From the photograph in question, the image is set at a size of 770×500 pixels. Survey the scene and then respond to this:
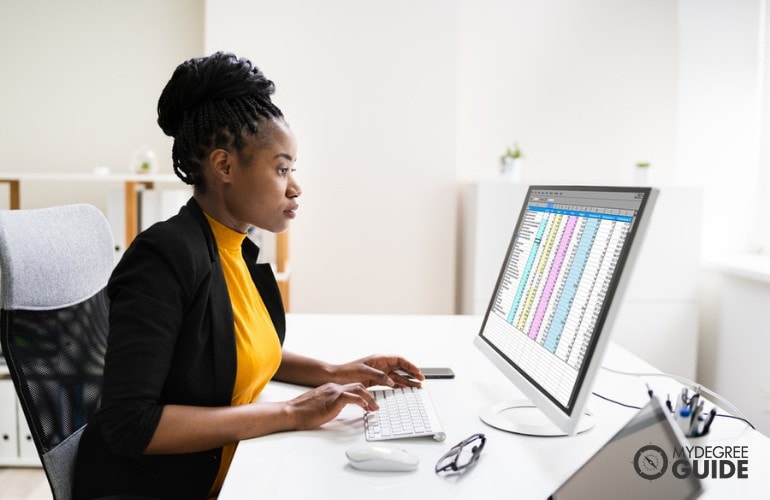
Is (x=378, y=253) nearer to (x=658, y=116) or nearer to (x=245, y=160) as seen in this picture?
(x=658, y=116)

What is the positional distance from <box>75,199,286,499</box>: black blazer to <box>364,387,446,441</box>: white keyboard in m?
0.25

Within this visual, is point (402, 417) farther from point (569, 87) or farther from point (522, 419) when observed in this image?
point (569, 87)

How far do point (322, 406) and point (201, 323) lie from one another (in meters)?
0.24

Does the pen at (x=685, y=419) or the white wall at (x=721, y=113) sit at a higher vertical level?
the white wall at (x=721, y=113)

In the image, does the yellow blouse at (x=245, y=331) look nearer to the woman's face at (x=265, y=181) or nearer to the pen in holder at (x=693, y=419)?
the woman's face at (x=265, y=181)

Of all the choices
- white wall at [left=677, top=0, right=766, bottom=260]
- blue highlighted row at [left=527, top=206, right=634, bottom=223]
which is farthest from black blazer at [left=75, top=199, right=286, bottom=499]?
white wall at [left=677, top=0, right=766, bottom=260]

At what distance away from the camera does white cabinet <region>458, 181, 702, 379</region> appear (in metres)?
3.28

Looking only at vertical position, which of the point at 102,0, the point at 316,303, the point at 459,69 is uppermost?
the point at 102,0

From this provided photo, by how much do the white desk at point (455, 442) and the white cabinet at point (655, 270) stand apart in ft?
5.76

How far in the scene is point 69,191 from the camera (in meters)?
3.39

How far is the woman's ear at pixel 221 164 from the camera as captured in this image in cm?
117

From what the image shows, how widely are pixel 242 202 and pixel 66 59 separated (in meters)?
2.70

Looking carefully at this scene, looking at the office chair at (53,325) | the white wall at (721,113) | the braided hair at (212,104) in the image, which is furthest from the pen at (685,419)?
the white wall at (721,113)

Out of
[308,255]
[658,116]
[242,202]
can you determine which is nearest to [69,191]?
[308,255]
